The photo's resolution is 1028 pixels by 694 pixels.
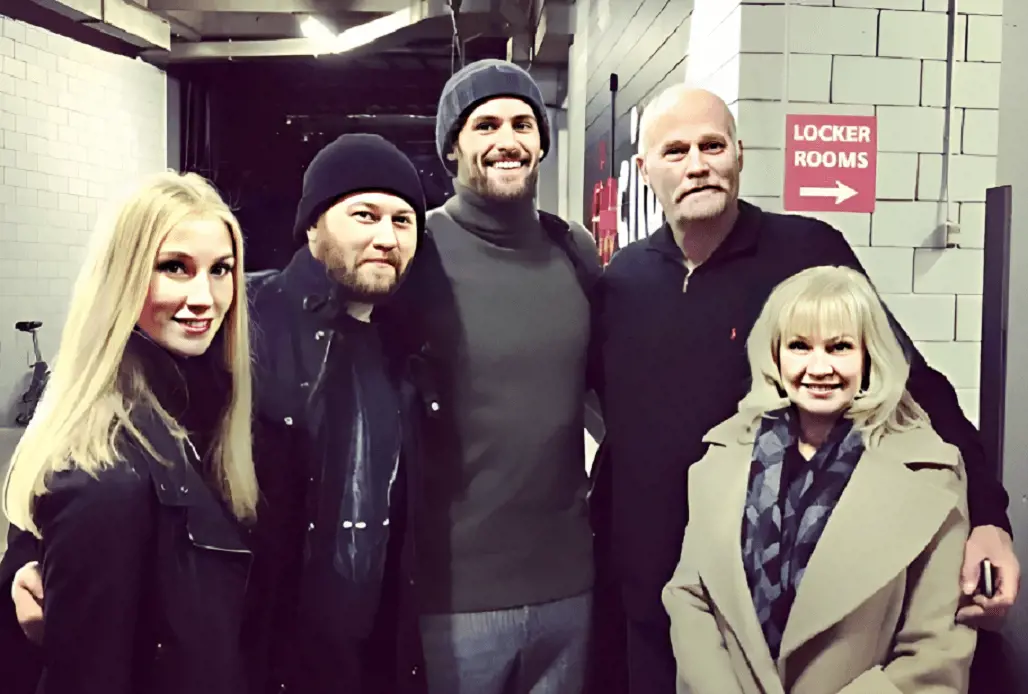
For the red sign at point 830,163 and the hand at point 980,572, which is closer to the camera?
the hand at point 980,572

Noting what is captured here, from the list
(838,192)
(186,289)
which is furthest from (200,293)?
(838,192)

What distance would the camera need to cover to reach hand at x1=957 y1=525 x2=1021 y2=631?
1294mm

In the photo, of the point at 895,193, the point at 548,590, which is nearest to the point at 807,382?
the point at 548,590

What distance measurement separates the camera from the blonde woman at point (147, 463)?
1191mm

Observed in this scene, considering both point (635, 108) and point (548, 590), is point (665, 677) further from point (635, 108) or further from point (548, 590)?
point (635, 108)

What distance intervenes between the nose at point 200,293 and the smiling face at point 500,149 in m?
0.62

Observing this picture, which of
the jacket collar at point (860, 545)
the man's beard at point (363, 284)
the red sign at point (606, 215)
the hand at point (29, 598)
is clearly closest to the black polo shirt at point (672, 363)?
the jacket collar at point (860, 545)

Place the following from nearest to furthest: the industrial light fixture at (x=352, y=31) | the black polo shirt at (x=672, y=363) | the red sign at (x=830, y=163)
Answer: the black polo shirt at (x=672, y=363) < the red sign at (x=830, y=163) < the industrial light fixture at (x=352, y=31)

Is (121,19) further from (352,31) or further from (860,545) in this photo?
(860,545)

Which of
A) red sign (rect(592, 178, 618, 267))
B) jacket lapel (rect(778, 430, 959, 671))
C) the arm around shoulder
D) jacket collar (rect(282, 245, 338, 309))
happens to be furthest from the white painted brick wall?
jacket lapel (rect(778, 430, 959, 671))

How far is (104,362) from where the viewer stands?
4.13ft

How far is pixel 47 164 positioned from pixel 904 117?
6305 millimetres

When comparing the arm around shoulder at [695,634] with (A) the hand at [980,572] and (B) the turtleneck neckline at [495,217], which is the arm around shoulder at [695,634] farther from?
(B) the turtleneck neckline at [495,217]

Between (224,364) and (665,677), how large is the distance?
1040 millimetres
